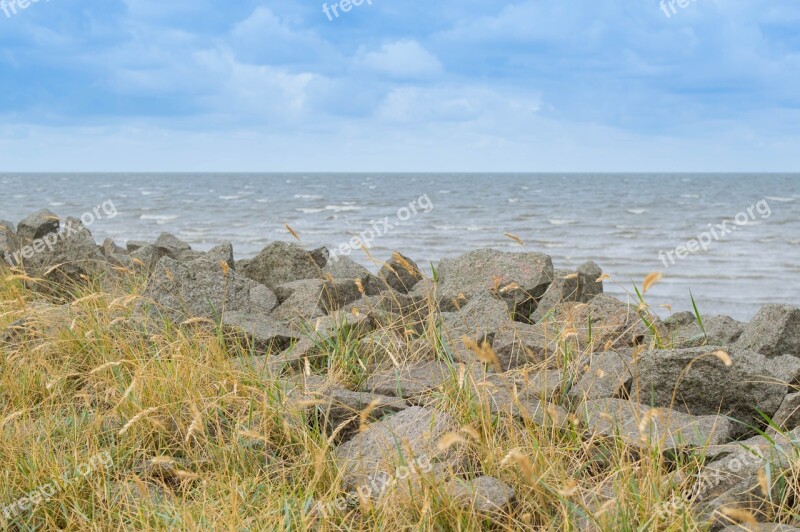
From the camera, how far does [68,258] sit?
6422 mm

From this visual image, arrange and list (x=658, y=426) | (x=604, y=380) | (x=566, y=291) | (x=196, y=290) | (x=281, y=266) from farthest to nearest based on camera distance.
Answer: (x=281, y=266)
(x=566, y=291)
(x=196, y=290)
(x=604, y=380)
(x=658, y=426)

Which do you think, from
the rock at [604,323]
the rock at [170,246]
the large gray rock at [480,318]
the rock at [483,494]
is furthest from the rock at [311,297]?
the rock at [170,246]

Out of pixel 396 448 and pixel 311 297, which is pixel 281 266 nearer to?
pixel 311 297

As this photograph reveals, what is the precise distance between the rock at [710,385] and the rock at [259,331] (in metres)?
1.86

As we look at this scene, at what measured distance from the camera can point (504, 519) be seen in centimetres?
254

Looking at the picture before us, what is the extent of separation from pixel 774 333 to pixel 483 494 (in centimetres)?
266

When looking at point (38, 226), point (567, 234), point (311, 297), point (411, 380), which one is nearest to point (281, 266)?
point (311, 297)

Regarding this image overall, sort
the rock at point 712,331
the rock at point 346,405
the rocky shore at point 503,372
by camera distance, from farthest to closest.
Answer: the rock at point 712,331 → the rock at point 346,405 → the rocky shore at point 503,372

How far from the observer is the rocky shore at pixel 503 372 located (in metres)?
2.60

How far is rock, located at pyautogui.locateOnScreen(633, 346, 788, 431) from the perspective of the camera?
3260 millimetres

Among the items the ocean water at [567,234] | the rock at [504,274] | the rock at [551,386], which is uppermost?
the rock at [504,274]

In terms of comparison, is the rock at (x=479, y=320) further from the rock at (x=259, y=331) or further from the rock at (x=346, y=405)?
the rock at (x=259, y=331)

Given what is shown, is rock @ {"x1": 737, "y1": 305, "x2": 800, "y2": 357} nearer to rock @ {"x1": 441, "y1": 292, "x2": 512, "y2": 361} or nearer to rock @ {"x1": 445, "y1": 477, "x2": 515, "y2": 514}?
rock @ {"x1": 441, "y1": 292, "x2": 512, "y2": 361}

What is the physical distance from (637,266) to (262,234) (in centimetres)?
970
